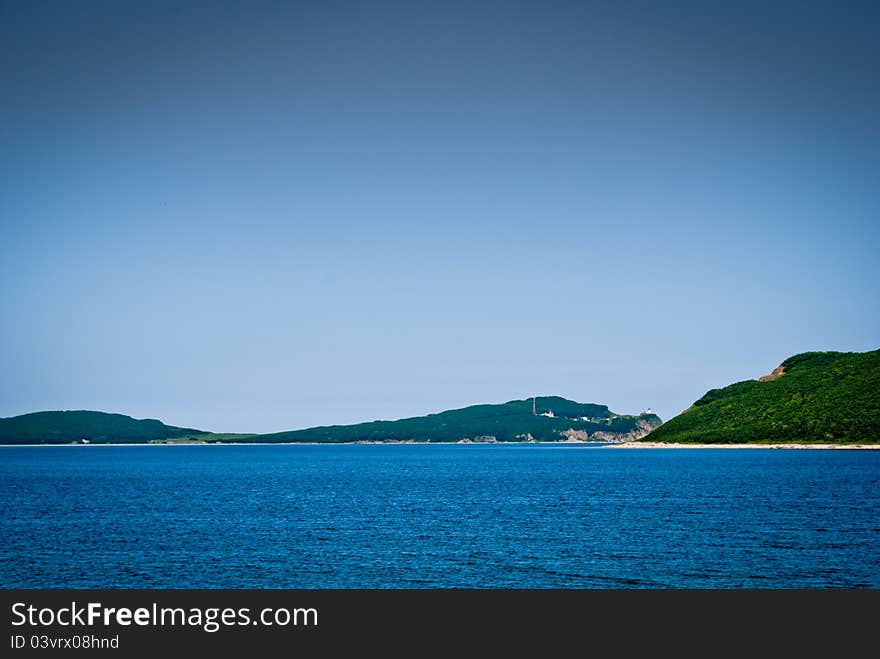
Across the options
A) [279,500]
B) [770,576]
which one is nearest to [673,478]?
[279,500]

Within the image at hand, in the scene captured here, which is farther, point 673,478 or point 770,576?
point 673,478

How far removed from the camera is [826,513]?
3401 inches

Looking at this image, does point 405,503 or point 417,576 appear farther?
point 405,503

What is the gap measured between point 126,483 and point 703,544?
128 meters

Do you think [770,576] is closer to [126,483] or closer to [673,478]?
[673,478]

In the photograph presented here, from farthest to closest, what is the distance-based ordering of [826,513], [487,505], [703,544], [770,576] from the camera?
[487,505] → [826,513] → [703,544] → [770,576]

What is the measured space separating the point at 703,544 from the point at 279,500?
218 feet
